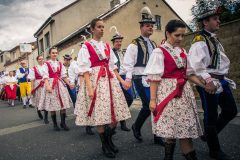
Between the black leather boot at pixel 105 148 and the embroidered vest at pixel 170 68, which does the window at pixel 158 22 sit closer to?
the black leather boot at pixel 105 148

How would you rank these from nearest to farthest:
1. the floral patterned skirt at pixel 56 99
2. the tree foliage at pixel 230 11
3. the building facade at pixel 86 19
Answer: the floral patterned skirt at pixel 56 99, the tree foliage at pixel 230 11, the building facade at pixel 86 19

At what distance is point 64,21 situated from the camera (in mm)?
26281

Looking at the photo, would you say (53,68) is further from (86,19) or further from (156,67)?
(86,19)

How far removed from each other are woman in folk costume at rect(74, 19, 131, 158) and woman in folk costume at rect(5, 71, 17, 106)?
13.6 m

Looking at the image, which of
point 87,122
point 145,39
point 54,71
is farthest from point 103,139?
point 54,71

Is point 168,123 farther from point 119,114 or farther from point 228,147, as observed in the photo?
point 228,147

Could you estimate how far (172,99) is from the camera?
10.5 feet

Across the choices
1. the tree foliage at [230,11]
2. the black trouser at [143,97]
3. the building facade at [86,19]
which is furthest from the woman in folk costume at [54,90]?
the building facade at [86,19]

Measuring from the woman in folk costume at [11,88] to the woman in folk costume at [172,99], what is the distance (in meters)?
15.0

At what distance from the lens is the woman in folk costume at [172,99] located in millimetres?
3170

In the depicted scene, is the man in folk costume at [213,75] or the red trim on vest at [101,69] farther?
the red trim on vest at [101,69]

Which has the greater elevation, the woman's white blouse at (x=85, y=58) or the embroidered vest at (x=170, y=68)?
the woman's white blouse at (x=85, y=58)

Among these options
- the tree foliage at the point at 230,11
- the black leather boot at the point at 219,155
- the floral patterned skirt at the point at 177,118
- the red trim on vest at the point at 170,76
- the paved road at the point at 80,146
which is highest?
the tree foliage at the point at 230,11

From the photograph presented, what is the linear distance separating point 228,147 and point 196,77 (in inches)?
59.7
